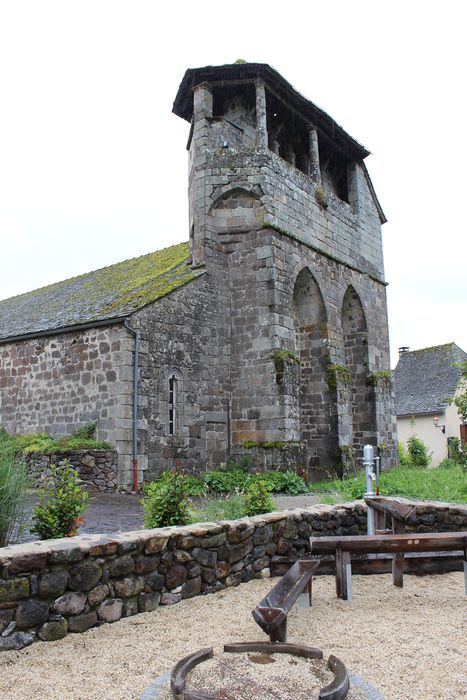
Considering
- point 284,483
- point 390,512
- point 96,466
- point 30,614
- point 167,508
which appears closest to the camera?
point 30,614

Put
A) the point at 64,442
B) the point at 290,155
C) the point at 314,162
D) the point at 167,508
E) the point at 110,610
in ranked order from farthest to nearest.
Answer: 1. the point at 290,155
2. the point at 314,162
3. the point at 64,442
4. the point at 167,508
5. the point at 110,610

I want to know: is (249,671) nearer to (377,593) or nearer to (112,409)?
(377,593)

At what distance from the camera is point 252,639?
452cm

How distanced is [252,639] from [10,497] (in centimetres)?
236

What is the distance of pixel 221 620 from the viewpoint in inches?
192

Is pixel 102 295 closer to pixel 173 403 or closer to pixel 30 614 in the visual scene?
pixel 173 403

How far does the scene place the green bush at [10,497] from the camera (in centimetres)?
500

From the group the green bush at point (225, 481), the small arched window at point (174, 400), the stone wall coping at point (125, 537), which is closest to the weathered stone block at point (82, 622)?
the stone wall coping at point (125, 537)

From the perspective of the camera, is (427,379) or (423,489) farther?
(427,379)

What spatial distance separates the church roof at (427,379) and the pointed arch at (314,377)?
13253mm

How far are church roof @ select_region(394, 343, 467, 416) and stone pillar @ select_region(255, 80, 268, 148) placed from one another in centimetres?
1689

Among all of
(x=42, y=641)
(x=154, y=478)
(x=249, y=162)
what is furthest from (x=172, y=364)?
(x=42, y=641)

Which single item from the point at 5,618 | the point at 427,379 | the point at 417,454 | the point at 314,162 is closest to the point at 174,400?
the point at 314,162

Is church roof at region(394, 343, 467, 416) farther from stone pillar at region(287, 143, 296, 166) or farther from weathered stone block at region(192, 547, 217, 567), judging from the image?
weathered stone block at region(192, 547, 217, 567)
